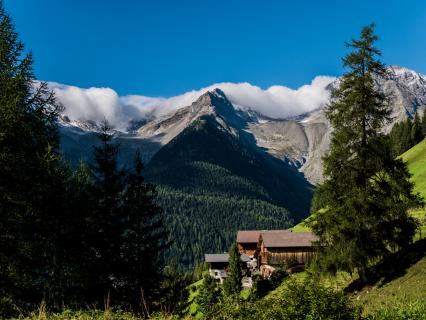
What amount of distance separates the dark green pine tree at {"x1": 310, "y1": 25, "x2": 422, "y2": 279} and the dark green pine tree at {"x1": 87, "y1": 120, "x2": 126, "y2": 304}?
1341 centimetres

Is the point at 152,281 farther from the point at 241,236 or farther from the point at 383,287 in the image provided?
the point at 241,236

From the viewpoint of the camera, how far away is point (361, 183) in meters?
28.8

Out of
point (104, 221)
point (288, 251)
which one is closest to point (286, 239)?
point (288, 251)

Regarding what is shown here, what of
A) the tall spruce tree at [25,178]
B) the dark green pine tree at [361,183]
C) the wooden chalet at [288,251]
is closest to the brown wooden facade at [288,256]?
the wooden chalet at [288,251]

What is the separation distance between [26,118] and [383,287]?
22.1 meters

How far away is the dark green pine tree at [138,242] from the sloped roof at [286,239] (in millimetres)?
40843

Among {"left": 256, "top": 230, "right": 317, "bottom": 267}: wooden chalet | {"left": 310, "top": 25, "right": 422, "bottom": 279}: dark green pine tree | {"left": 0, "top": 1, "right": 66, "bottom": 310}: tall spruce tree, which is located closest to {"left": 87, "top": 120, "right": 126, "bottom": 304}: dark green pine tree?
{"left": 0, "top": 1, "right": 66, "bottom": 310}: tall spruce tree

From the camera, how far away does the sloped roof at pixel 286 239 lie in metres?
71.3

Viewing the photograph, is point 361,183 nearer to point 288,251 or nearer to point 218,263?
point 288,251

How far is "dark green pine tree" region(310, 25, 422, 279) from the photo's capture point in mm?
27438

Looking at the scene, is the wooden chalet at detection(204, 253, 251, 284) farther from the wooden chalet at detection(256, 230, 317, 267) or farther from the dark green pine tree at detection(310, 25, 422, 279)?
the dark green pine tree at detection(310, 25, 422, 279)

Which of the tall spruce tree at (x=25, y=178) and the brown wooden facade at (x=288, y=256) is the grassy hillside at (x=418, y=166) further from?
the tall spruce tree at (x=25, y=178)

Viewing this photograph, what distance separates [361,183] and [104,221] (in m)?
17.0

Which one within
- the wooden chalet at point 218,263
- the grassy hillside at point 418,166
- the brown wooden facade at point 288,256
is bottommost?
the wooden chalet at point 218,263
